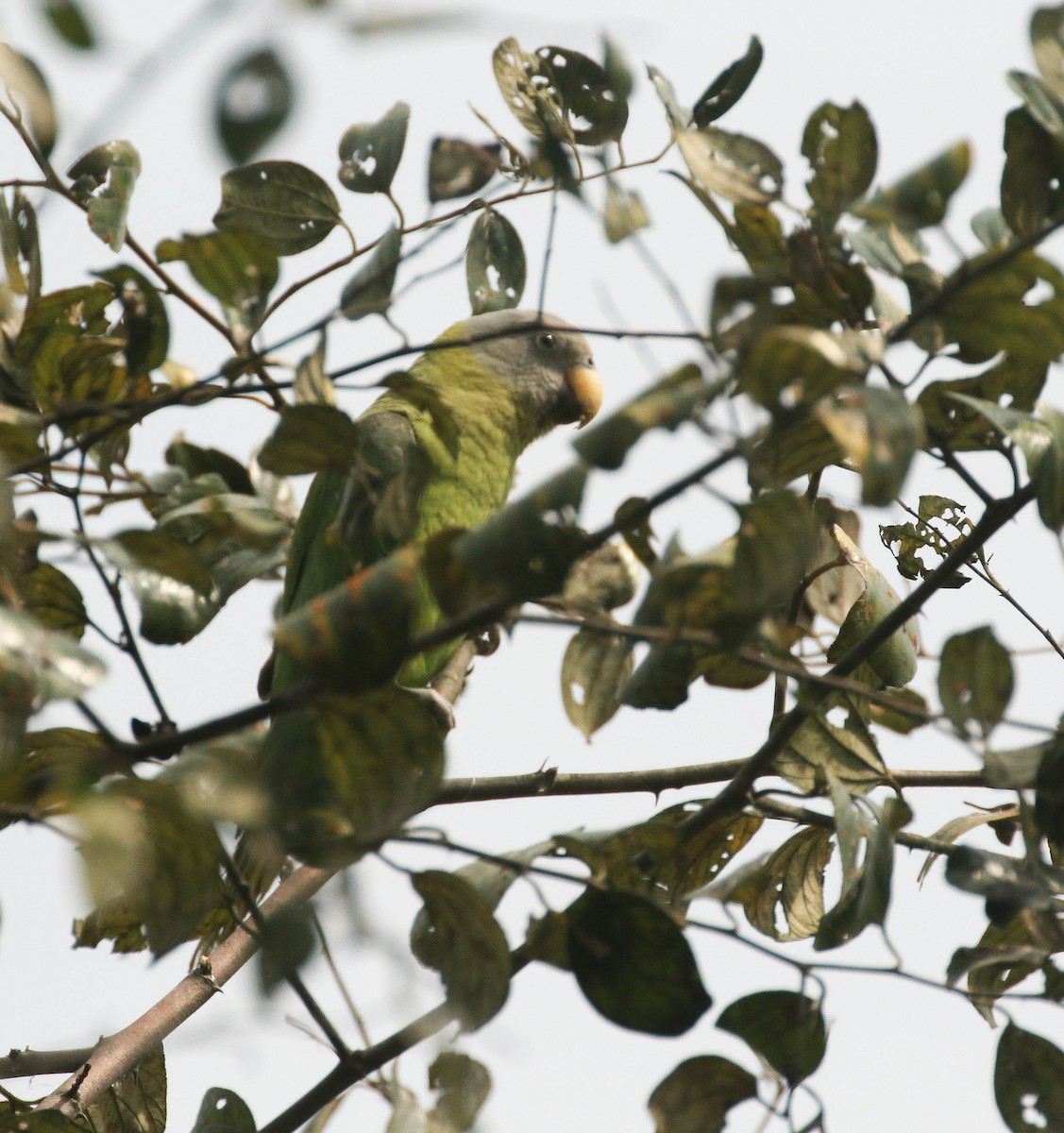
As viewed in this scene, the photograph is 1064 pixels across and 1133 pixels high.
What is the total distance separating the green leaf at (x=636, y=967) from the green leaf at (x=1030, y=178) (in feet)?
1.91

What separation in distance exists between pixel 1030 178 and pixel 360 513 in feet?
1.90

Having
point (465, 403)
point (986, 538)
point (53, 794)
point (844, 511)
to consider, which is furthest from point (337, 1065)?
point (465, 403)

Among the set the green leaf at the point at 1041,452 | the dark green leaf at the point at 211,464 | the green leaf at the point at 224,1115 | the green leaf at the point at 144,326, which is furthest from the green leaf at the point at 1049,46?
the green leaf at the point at 224,1115

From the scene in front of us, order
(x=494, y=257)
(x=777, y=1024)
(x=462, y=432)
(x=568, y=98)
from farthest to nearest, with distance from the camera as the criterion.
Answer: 1. (x=462, y=432)
2. (x=494, y=257)
3. (x=568, y=98)
4. (x=777, y=1024)

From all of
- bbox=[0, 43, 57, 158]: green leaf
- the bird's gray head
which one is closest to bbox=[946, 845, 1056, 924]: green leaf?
bbox=[0, 43, 57, 158]: green leaf

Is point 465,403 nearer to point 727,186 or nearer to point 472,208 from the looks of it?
point 472,208

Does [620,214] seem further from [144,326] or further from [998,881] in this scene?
[998,881]

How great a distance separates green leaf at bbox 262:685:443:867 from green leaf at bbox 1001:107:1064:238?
58cm

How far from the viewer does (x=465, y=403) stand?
8.87 feet

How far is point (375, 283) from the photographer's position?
972mm

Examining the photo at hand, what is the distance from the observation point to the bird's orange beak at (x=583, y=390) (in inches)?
116

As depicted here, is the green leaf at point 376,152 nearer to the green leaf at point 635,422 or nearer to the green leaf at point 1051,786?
the green leaf at point 635,422

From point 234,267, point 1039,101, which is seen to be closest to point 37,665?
point 234,267

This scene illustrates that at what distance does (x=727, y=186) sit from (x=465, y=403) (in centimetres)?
184
